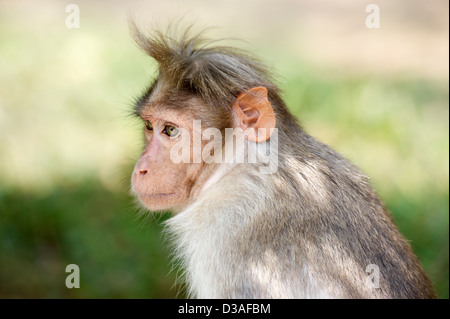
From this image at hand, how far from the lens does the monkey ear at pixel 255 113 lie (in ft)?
15.9

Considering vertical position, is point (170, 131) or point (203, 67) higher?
point (203, 67)

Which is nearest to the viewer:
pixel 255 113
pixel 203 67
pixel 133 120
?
pixel 255 113

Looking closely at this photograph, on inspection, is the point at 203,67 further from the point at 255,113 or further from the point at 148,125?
the point at 148,125

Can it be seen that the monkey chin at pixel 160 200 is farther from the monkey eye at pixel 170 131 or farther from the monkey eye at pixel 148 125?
the monkey eye at pixel 148 125

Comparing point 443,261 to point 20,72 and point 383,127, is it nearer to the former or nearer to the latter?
point 383,127

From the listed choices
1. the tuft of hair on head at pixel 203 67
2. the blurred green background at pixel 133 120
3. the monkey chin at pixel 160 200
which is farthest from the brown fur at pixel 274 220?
the blurred green background at pixel 133 120

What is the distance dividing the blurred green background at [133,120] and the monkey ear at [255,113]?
1247 millimetres

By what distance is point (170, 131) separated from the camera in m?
5.16

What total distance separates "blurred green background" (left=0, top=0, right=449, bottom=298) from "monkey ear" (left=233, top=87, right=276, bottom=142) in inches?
49.1

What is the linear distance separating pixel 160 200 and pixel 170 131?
553mm

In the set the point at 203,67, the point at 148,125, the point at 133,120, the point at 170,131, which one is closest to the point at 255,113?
the point at 203,67

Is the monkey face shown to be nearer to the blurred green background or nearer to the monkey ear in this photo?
the monkey ear

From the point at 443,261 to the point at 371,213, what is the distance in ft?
11.7
